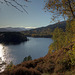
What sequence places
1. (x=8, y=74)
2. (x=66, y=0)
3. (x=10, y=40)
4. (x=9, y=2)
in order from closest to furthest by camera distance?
(x=9, y=2)
(x=66, y=0)
(x=8, y=74)
(x=10, y=40)

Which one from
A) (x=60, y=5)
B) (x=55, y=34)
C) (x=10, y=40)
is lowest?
(x=10, y=40)

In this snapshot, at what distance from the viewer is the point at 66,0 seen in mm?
5688

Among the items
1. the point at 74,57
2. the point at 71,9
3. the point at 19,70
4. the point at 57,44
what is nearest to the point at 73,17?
the point at 71,9

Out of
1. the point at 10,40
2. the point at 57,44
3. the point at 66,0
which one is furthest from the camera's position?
the point at 10,40

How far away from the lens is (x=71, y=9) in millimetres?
5969

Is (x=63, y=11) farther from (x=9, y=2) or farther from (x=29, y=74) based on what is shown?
(x=29, y=74)

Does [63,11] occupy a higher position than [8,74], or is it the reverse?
A: [63,11]

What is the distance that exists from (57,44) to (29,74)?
26.2 metres

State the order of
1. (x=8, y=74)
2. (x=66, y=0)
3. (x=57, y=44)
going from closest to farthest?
(x=66, y=0) → (x=8, y=74) → (x=57, y=44)

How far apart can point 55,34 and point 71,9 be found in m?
29.1

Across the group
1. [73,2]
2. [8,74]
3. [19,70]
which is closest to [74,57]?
[73,2]

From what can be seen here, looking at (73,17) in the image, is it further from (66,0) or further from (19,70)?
(19,70)

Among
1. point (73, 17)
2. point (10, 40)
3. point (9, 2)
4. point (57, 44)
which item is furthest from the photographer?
point (10, 40)

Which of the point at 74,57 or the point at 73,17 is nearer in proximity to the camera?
the point at 73,17
